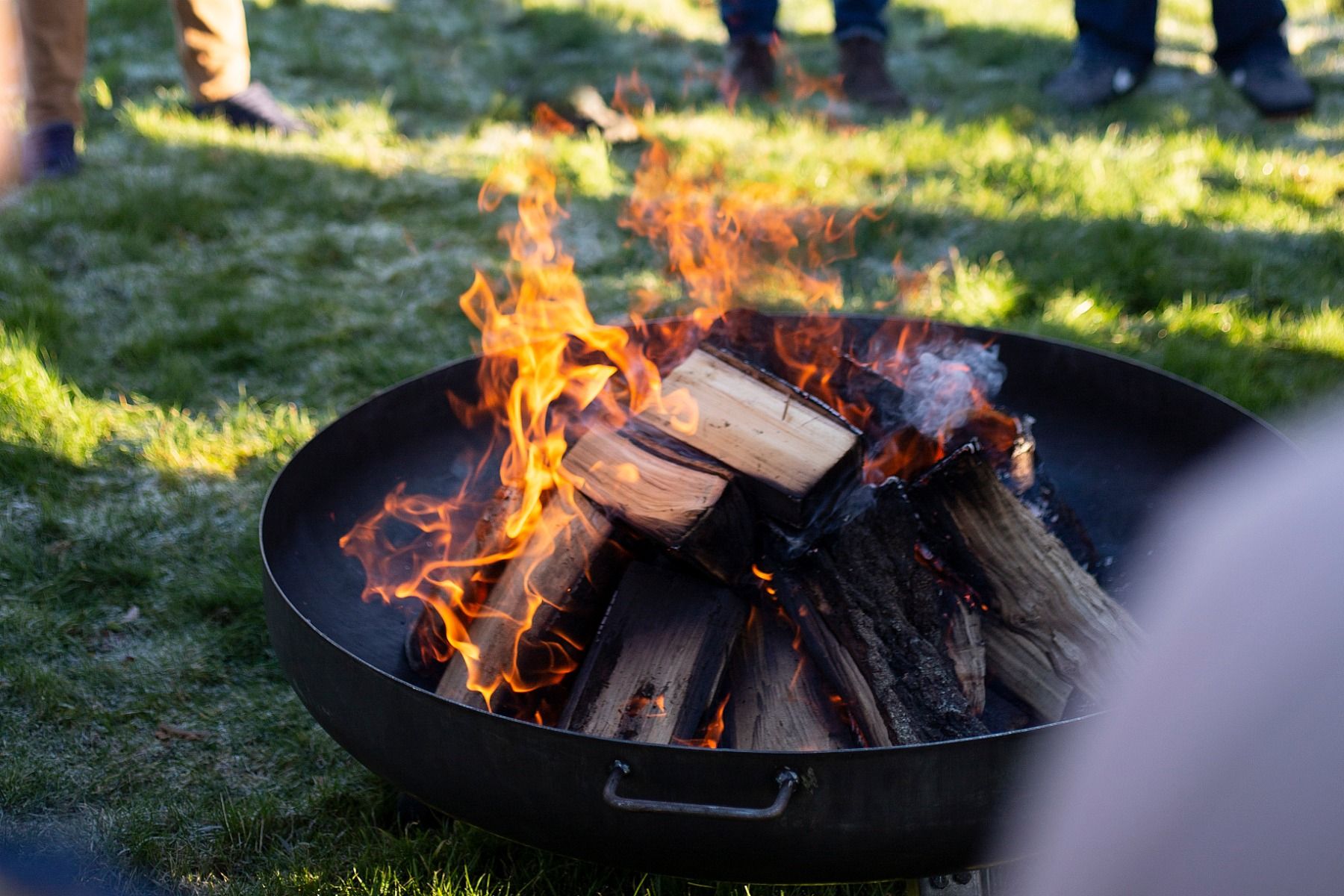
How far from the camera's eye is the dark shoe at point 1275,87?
4.90m

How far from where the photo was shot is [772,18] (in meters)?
5.53

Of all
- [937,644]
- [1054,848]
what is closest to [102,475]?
[937,644]

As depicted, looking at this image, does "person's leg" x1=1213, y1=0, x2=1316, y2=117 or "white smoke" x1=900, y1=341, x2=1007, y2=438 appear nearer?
"white smoke" x1=900, y1=341, x2=1007, y2=438

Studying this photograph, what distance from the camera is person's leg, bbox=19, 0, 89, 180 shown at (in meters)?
4.29

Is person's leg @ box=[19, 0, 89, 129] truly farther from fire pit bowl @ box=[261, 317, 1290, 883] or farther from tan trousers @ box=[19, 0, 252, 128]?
fire pit bowl @ box=[261, 317, 1290, 883]

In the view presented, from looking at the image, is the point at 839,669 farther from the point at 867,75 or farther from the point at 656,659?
the point at 867,75

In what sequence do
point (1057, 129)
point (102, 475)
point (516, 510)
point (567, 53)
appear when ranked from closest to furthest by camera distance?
1. point (516, 510)
2. point (102, 475)
3. point (1057, 129)
4. point (567, 53)

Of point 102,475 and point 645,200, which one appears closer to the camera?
point 102,475

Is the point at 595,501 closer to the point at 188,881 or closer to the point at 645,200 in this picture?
the point at 188,881

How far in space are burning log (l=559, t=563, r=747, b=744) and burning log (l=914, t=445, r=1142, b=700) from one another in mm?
395

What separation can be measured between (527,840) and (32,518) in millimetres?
1886

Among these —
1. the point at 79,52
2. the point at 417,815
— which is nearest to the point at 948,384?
the point at 417,815

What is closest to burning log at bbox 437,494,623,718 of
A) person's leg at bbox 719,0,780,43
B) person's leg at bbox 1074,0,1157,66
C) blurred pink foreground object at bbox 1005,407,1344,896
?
blurred pink foreground object at bbox 1005,407,1344,896

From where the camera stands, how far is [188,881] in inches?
71.1
